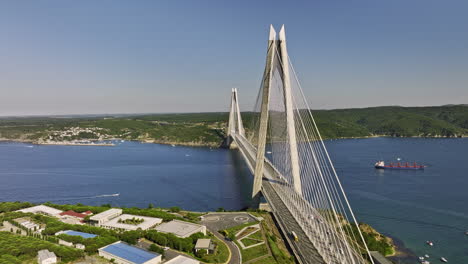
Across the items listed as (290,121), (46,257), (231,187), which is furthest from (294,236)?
(231,187)

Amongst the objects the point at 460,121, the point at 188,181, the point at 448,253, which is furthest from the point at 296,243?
the point at 460,121

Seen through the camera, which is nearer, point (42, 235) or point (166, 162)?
point (42, 235)

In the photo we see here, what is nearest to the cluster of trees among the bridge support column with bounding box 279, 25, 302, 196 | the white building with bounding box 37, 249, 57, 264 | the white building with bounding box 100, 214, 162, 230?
the white building with bounding box 37, 249, 57, 264

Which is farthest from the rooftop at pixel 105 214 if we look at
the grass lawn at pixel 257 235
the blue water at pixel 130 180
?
the grass lawn at pixel 257 235

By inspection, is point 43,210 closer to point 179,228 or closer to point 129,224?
point 129,224

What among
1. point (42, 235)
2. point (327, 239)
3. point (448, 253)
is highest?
point (327, 239)

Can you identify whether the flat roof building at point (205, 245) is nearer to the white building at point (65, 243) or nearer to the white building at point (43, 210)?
the white building at point (65, 243)

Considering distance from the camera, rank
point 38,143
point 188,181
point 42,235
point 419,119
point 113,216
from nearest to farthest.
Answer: point 42,235
point 113,216
point 188,181
point 38,143
point 419,119

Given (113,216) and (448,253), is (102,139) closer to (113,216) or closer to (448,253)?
(113,216)
